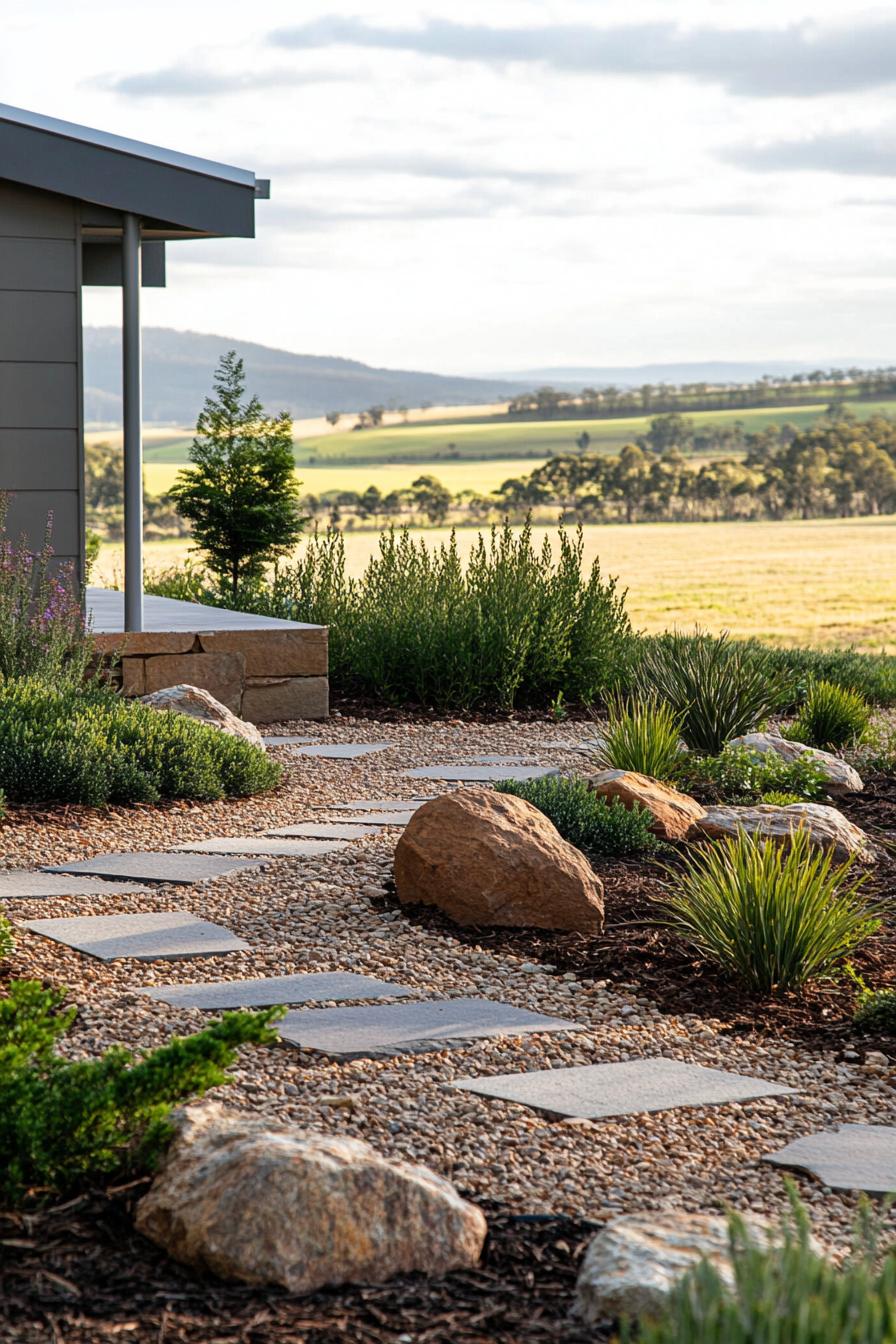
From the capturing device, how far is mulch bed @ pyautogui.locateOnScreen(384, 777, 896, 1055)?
382 cm

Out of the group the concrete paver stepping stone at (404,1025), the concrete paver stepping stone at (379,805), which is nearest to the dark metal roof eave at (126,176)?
the concrete paver stepping stone at (379,805)

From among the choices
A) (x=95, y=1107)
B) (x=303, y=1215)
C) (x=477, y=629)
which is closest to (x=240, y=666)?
(x=477, y=629)

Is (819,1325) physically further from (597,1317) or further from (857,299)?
(857,299)

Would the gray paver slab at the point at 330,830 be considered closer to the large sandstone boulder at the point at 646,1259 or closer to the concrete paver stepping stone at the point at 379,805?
the concrete paver stepping stone at the point at 379,805

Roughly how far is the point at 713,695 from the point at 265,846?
297cm

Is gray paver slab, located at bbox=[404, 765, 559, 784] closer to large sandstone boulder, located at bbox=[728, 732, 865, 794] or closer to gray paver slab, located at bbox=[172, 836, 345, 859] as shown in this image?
large sandstone boulder, located at bbox=[728, 732, 865, 794]

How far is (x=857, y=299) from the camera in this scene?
240ft

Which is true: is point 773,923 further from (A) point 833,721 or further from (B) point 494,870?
(A) point 833,721

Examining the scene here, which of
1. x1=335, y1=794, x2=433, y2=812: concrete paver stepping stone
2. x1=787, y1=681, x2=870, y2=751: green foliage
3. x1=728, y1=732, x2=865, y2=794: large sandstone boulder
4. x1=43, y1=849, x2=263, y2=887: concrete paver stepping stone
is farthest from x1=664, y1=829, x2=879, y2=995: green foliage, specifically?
x1=787, y1=681, x2=870, y2=751: green foliage

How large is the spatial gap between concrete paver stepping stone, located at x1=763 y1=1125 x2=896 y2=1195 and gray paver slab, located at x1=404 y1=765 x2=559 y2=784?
398 centimetres

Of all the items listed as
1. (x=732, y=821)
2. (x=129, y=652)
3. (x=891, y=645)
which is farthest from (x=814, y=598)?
(x=732, y=821)

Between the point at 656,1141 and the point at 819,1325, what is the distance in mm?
1406

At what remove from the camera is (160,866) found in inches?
206

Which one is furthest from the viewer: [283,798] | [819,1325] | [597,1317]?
[283,798]
